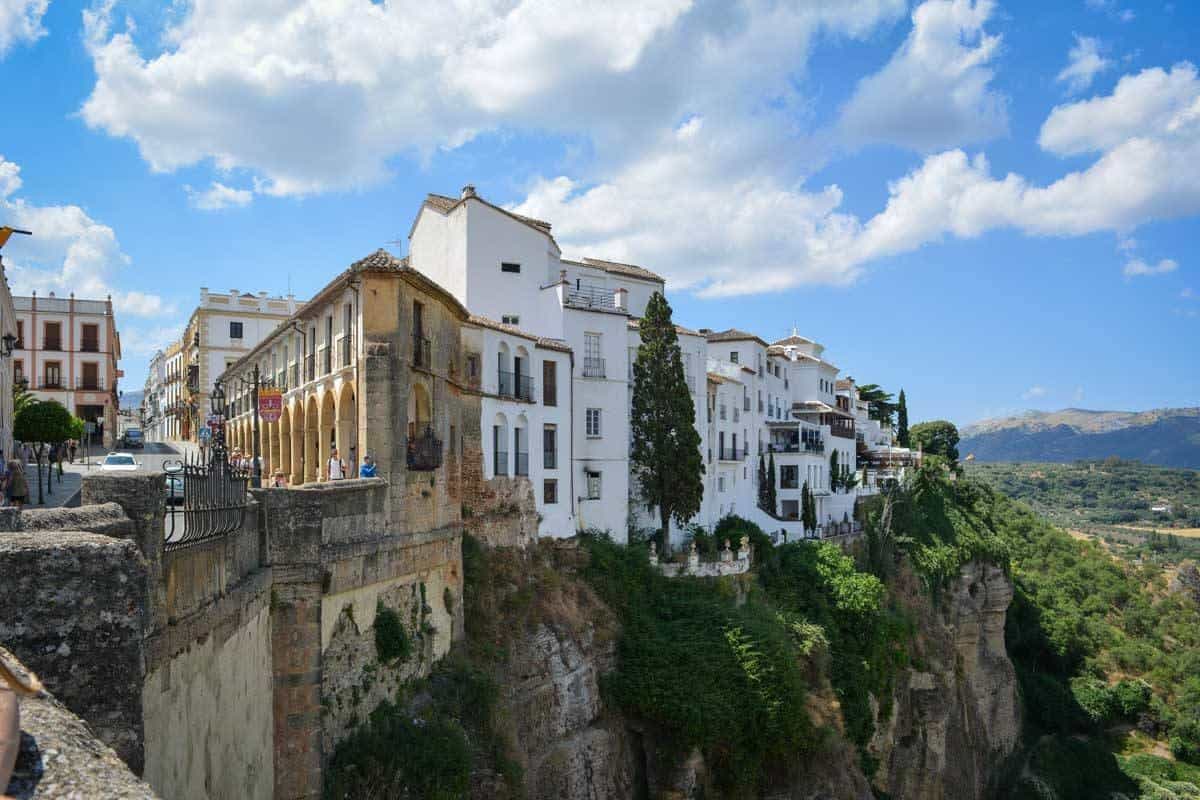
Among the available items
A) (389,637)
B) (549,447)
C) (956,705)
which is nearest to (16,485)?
(389,637)

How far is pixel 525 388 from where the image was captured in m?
29.1

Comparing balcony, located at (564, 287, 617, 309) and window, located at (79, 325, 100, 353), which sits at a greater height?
window, located at (79, 325, 100, 353)

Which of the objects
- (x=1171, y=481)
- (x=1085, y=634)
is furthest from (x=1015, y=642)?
(x=1171, y=481)

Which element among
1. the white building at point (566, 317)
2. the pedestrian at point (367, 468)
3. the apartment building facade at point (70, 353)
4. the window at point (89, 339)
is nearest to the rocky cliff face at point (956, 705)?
the white building at point (566, 317)

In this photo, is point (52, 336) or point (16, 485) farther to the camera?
point (52, 336)

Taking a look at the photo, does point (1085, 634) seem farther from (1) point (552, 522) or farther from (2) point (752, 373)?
(1) point (552, 522)

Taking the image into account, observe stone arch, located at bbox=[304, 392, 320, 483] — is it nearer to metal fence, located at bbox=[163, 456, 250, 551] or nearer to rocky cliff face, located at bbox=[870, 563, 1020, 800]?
metal fence, located at bbox=[163, 456, 250, 551]

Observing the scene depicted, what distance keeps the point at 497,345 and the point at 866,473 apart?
4190 centimetres

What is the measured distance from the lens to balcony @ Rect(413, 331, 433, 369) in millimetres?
21219

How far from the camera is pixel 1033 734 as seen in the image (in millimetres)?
55188

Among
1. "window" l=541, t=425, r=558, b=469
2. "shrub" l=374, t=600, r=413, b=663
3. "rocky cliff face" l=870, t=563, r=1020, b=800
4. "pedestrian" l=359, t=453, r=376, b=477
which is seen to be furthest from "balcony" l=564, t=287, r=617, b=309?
"rocky cliff face" l=870, t=563, r=1020, b=800

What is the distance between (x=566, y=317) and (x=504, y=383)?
5134 mm

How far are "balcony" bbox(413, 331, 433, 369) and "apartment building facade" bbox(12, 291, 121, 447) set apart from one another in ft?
123

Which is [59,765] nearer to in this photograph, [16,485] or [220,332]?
[16,485]
